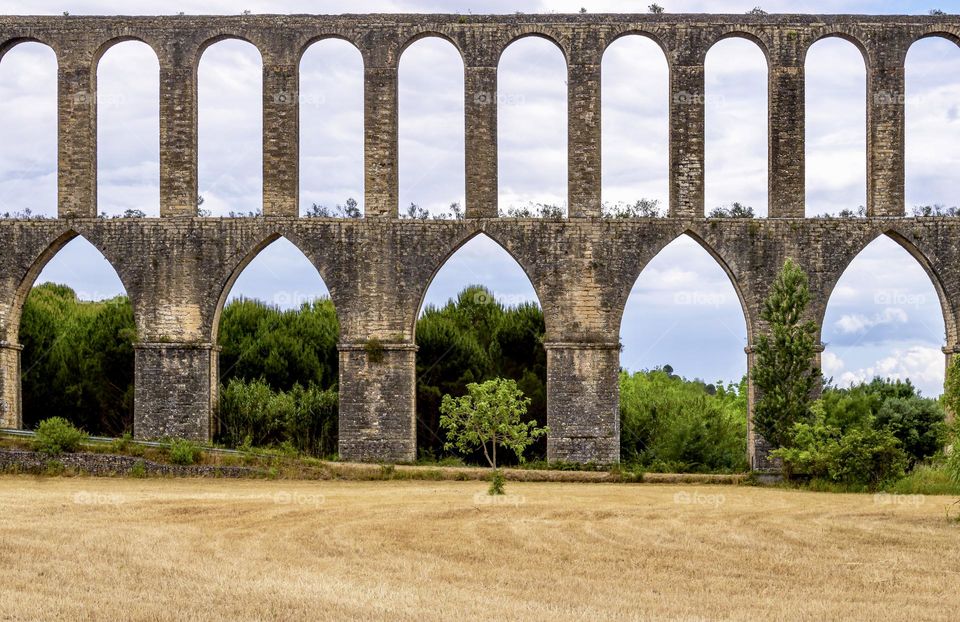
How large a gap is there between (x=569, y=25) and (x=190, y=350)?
11.1 metres

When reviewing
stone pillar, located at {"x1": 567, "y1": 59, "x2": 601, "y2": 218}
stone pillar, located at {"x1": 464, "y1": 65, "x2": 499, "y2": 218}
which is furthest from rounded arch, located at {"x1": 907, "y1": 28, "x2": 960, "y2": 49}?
stone pillar, located at {"x1": 464, "y1": 65, "x2": 499, "y2": 218}

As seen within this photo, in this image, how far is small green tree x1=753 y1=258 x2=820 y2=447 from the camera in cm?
2444

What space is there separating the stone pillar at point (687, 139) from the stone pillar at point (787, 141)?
1.61m

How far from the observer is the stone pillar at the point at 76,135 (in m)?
27.6

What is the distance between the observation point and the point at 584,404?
26422mm

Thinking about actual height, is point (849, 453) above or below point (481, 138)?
below

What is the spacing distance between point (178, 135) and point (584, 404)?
35.8 ft

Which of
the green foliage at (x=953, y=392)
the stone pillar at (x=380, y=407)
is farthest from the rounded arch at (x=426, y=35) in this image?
the green foliage at (x=953, y=392)

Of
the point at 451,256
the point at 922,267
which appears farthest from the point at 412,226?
the point at 922,267

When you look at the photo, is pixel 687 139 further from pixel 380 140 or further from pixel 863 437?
pixel 863 437

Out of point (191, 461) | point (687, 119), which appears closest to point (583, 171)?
point (687, 119)

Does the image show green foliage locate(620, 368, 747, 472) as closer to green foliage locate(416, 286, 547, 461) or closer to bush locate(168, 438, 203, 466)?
green foliage locate(416, 286, 547, 461)

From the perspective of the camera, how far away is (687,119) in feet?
89.0

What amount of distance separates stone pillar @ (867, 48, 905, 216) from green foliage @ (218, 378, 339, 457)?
13.3 metres
